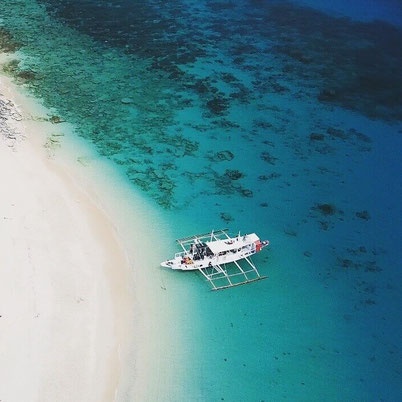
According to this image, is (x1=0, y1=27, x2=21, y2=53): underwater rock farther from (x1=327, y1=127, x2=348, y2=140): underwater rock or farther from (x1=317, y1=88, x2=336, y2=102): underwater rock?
(x1=327, y1=127, x2=348, y2=140): underwater rock

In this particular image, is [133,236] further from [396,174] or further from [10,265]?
[396,174]

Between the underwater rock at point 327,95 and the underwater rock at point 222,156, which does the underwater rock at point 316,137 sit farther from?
the underwater rock at point 222,156

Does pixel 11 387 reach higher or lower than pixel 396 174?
lower

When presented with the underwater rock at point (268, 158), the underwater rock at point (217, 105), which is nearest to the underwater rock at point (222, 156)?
the underwater rock at point (268, 158)

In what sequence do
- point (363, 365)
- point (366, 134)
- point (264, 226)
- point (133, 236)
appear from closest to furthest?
point (363, 365)
point (133, 236)
point (264, 226)
point (366, 134)

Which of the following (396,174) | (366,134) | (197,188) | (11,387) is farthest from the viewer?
(366,134)

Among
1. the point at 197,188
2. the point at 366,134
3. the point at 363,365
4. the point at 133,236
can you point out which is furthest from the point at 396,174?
the point at 133,236

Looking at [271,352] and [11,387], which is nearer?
[11,387]
